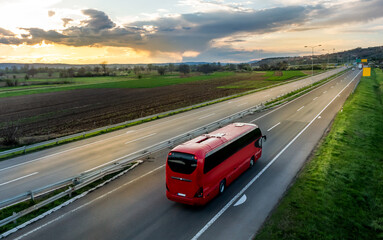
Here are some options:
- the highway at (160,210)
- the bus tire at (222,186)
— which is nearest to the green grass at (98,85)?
the highway at (160,210)

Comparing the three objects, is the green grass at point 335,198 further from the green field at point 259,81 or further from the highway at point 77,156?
the green field at point 259,81

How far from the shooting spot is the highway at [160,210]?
35.5 ft

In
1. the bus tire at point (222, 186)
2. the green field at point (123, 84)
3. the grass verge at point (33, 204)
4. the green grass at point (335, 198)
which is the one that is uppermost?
the green field at point (123, 84)

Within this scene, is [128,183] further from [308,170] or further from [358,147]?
[358,147]

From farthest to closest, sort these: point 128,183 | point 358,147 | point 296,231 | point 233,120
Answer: point 233,120
point 358,147
point 128,183
point 296,231

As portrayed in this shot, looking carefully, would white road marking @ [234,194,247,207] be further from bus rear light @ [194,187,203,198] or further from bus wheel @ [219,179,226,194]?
bus rear light @ [194,187,203,198]

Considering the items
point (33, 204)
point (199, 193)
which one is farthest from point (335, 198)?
point (33, 204)

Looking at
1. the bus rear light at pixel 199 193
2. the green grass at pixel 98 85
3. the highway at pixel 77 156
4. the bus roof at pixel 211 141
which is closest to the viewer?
the bus rear light at pixel 199 193

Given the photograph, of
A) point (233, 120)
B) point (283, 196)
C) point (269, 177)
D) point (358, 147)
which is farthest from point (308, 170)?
point (233, 120)

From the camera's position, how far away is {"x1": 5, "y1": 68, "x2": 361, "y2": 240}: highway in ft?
35.5

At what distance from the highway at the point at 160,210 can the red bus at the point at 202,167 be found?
801mm

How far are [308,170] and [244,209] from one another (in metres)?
6.66

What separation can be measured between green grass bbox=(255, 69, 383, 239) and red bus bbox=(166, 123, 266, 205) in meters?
3.03

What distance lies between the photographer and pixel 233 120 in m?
33.1
